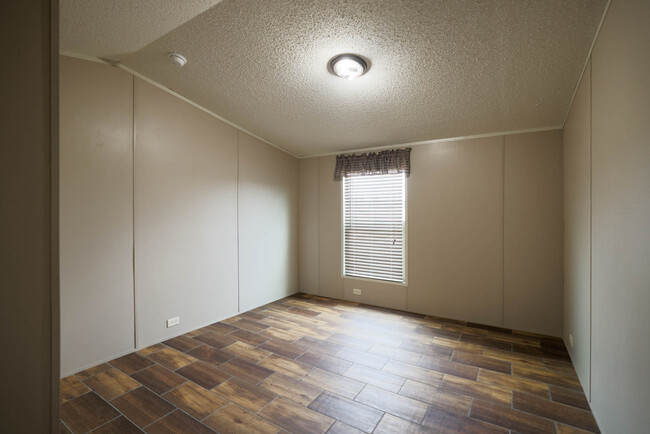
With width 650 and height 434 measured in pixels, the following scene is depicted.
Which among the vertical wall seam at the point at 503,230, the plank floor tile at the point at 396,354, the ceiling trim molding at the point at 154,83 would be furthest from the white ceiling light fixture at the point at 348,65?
the plank floor tile at the point at 396,354

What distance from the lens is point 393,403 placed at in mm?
2061

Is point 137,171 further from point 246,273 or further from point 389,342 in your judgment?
point 389,342

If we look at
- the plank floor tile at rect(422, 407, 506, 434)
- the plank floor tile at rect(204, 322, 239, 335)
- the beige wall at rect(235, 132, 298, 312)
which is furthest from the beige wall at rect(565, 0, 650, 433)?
the beige wall at rect(235, 132, 298, 312)

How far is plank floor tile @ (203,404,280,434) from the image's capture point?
5.91 feet

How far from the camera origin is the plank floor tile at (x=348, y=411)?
6.11 feet

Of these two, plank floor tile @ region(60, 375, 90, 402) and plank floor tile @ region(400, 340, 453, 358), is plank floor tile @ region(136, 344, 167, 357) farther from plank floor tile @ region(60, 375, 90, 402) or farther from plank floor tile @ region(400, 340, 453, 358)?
plank floor tile @ region(400, 340, 453, 358)

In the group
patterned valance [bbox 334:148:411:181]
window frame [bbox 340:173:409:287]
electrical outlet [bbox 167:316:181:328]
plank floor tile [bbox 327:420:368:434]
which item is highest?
patterned valance [bbox 334:148:411:181]

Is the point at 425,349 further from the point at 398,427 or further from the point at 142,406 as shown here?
the point at 142,406

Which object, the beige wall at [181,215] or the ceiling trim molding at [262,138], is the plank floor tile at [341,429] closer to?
the beige wall at [181,215]

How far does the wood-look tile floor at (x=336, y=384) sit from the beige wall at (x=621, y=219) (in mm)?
504

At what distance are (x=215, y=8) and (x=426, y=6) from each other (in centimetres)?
136

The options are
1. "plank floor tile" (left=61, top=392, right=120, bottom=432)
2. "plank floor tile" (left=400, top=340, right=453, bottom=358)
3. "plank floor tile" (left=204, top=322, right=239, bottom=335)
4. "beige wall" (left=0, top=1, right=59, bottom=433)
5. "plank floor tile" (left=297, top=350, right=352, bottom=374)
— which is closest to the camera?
"beige wall" (left=0, top=1, right=59, bottom=433)

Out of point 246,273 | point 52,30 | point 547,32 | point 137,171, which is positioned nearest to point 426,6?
point 547,32

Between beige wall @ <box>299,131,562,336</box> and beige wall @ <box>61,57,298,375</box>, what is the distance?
2.15m
